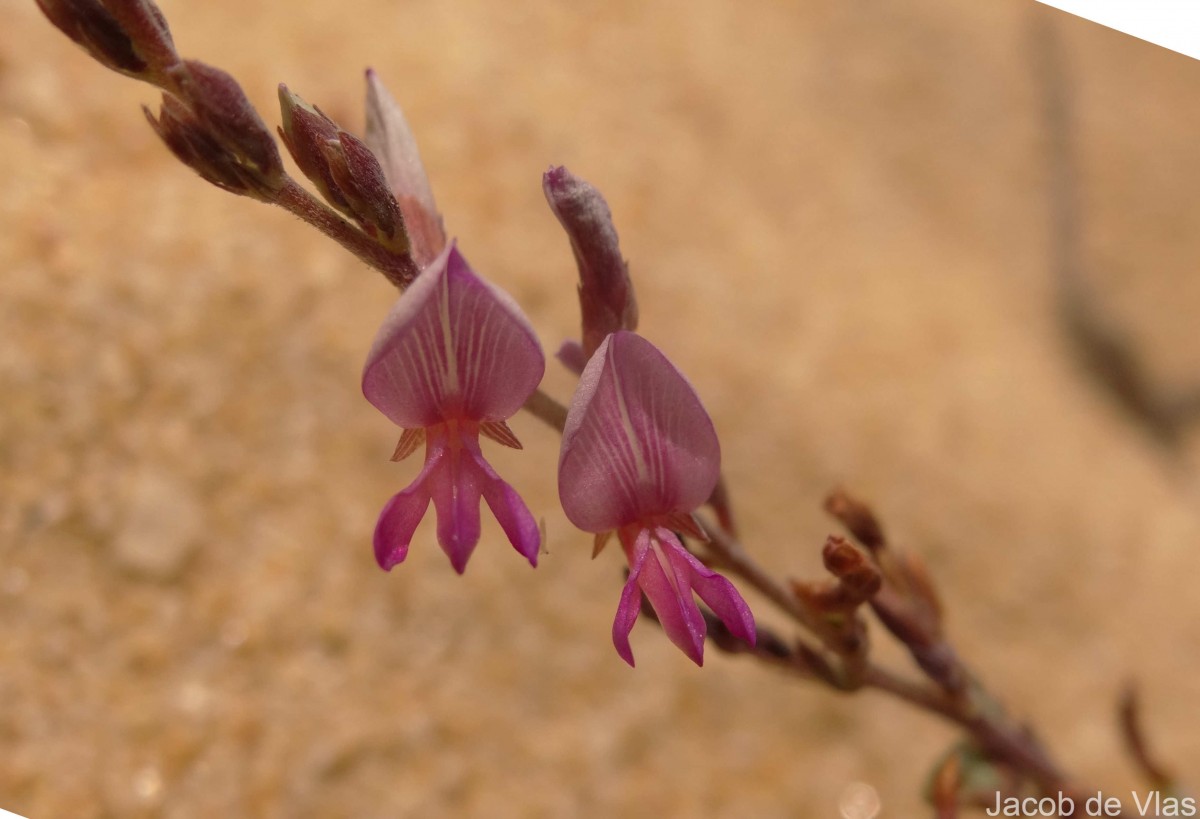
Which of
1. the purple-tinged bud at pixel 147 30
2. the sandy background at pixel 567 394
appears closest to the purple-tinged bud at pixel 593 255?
the purple-tinged bud at pixel 147 30

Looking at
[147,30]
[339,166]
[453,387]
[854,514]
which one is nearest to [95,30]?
[147,30]

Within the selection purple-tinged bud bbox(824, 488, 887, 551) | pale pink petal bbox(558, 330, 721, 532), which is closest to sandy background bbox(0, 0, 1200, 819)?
purple-tinged bud bbox(824, 488, 887, 551)

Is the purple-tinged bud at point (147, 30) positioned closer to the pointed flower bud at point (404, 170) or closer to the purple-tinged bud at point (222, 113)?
the purple-tinged bud at point (222, 113)

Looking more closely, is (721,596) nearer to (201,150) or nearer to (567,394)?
(201,150)

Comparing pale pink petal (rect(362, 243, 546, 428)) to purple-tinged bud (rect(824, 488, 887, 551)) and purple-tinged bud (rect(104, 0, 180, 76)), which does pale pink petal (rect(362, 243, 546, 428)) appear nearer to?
purple-tinged bud (rect(104, 0, 180, 76))

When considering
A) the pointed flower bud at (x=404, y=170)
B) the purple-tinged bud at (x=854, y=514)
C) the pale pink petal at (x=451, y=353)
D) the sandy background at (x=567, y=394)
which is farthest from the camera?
the sandy background at (x=567, y=394)

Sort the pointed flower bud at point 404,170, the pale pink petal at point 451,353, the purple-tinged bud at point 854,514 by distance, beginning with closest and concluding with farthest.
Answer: the pale pink petal at point 451,353, the pointed flower bud at point 404,170, the purple-tinged bud at point 854,514
